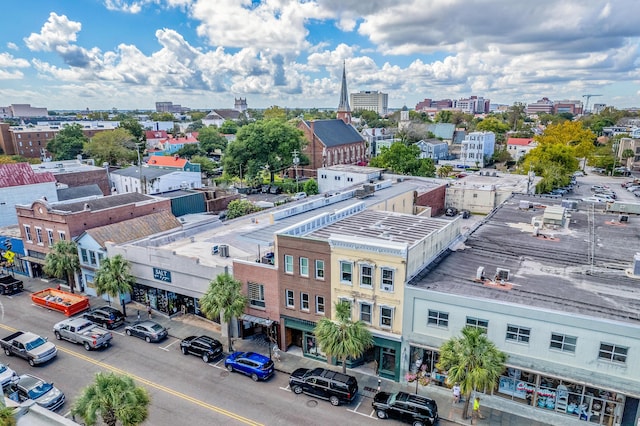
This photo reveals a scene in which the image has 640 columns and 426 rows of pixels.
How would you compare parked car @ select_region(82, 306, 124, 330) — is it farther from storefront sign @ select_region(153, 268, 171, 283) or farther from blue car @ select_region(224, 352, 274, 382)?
blue car @ select_region(224, 352, 274, 382)

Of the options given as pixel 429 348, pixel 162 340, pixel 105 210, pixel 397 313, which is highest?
pixel 105 210

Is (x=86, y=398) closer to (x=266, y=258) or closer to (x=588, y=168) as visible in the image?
(x=266, y=258)

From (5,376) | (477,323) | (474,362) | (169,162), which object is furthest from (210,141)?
(474,362)

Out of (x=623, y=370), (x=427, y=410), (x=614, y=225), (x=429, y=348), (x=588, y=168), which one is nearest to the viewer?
(x=623, y=370)

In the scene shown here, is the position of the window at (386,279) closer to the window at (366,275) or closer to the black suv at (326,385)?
the window at (366,275)

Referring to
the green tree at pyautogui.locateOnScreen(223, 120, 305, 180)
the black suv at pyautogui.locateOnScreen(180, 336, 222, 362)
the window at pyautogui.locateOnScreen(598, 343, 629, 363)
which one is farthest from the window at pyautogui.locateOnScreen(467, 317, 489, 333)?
the green tree at pyautogui.locateOnScreen(223, 120, 305, 180)

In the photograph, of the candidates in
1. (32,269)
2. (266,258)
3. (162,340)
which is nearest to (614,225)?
(266,258)

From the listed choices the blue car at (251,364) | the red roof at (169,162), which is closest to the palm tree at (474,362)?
the blue car at (251,364)
